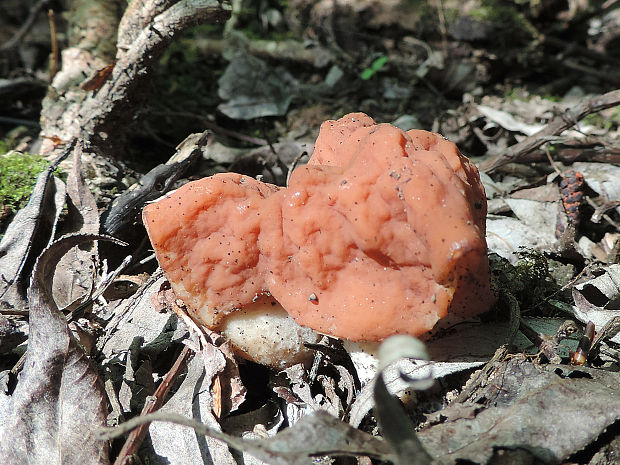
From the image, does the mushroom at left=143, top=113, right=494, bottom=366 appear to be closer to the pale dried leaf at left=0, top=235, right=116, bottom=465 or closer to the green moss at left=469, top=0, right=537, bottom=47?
the pale dried leaf at left=0, top=235, right=116, bottom=465

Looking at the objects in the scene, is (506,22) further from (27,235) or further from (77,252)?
(27,235)

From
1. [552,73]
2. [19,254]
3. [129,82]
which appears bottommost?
[552,73]

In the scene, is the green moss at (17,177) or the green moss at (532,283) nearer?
the green moss at (532,283)

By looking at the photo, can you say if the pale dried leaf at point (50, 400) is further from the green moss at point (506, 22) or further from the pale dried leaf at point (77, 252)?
the green moss at point (506, 22)

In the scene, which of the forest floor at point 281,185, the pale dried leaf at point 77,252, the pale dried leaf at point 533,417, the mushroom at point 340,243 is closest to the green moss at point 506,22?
the forest floor at point 281,185

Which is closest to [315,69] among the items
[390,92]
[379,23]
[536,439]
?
[390,92]

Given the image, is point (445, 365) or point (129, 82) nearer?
point (445, 365)

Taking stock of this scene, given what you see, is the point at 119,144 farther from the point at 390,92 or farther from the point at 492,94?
the point at 492,94
